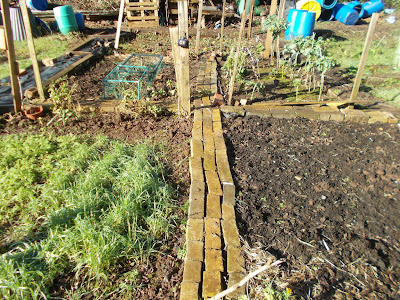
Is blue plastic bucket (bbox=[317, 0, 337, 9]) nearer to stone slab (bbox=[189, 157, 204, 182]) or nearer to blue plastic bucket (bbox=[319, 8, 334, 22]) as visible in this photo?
blue plastic bucket (bbox=[319, 8, 334, 22])

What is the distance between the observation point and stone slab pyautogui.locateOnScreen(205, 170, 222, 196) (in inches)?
113

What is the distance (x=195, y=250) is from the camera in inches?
90.0

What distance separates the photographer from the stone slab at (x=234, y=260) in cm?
214

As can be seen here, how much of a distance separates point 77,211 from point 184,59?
245cm

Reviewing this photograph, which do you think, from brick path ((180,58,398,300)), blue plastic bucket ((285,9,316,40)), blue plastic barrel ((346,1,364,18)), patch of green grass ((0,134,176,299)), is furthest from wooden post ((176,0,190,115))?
blue plastic barrel ((346,1,364,18))

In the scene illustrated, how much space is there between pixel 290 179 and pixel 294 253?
969 mm

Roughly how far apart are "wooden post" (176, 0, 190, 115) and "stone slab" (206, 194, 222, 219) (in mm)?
1875

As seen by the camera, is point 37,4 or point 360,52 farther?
point 37,4

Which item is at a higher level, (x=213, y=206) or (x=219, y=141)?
(x=219, y=141)

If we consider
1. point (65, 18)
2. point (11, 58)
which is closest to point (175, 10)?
point (65, 18)

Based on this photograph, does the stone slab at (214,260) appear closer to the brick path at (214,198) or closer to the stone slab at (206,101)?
the brick path at (214,198)

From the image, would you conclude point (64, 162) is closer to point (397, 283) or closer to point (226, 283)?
point (226, 283)

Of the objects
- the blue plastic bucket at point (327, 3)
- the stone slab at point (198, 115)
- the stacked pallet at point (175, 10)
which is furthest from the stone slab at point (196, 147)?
the blue plastic bucket at point (327, 3)

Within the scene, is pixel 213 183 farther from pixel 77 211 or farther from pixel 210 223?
pixel 77 211
